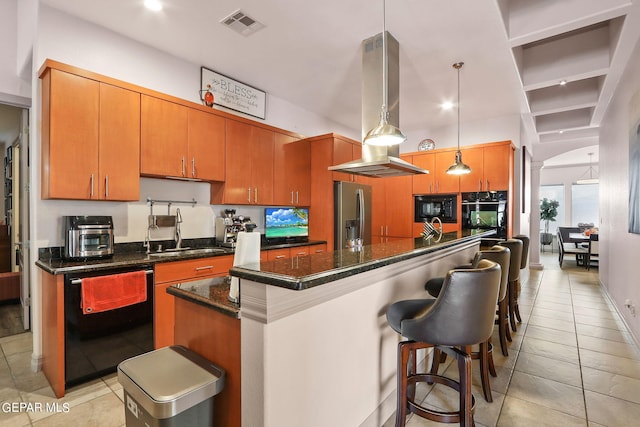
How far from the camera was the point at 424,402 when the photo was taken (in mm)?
2150

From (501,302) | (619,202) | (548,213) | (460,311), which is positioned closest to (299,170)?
(501,302)

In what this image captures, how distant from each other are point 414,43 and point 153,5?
240cm

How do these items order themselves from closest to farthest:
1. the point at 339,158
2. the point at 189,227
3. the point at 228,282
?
the point at 228,282, the point at 189,227, the point at 339,158

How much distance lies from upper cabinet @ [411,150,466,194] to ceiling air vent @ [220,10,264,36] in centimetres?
368

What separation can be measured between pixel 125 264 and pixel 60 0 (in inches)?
88.5

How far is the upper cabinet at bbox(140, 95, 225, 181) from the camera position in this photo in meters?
3.00

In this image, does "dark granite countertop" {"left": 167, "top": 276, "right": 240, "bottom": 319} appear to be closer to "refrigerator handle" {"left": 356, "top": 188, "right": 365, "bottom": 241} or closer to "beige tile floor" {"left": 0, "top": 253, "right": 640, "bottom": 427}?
"beige tile floor" {"left": 0, "top": 253, "right": 640, "bottom": 427}

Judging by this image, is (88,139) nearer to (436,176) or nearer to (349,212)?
(349,212)

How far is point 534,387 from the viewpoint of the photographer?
234 centimetres

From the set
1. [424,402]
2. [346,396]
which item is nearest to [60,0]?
[346,396]

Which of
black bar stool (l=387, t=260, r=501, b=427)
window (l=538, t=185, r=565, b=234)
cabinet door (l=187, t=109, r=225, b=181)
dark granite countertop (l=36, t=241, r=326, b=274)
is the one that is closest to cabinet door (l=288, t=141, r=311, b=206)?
cabinet door (l=187, t=109, r=225, b=181)

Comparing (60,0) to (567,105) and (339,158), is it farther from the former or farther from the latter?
(567,105)

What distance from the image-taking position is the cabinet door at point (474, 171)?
4.98m

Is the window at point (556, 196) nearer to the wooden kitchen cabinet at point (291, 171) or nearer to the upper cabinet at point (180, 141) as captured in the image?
the wooden kitchen cabinet at point (291, 171)
